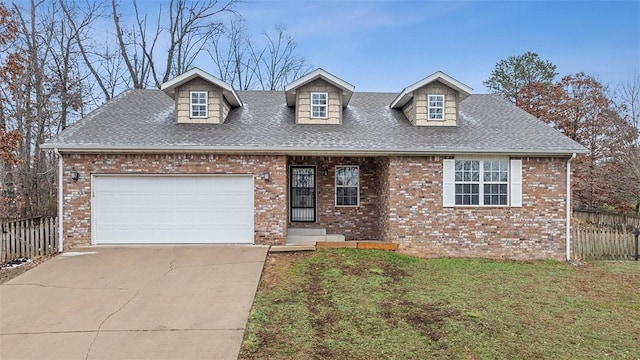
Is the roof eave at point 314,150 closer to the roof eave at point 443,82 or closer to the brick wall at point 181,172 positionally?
the brick wall at point 181,172

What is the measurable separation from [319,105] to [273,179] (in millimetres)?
3197

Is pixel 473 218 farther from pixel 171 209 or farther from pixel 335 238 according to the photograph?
pixel 171 209

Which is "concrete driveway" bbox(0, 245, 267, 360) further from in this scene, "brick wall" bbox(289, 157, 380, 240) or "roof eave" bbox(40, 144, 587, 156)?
"brick wall" bbox(289, 157, 380, 240)

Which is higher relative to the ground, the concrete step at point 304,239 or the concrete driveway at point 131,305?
the concrete step at point 304,239

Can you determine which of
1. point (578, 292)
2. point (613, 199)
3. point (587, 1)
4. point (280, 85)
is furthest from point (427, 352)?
point (280, 85)

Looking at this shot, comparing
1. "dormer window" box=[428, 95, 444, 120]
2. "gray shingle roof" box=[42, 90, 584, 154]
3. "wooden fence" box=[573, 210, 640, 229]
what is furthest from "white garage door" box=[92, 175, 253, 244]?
"wooden fence" box=[573, 210, 640, 229]

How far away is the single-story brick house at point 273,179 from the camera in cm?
988

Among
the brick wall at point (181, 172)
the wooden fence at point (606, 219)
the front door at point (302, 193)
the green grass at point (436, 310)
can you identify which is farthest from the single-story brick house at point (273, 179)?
the wooden fence at point (606, 219)

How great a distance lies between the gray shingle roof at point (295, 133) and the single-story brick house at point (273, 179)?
57mm

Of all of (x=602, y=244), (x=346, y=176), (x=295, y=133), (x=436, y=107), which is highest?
(x=436, y=107)

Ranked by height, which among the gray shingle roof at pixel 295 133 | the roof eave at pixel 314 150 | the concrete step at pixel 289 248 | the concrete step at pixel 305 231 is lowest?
the concrete step at pixel 289 248

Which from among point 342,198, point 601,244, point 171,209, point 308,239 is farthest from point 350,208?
point 601,244

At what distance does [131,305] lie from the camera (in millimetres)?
6215

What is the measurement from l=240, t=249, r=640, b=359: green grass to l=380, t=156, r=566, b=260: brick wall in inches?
35.4
